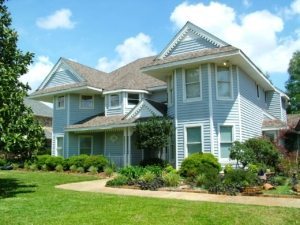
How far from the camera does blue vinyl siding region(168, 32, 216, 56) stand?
67.3 feet

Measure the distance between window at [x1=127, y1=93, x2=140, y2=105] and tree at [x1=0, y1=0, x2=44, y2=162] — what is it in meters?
12.7

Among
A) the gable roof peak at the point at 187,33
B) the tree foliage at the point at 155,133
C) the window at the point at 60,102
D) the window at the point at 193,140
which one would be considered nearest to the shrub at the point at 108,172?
the tree foliage at the point at 155,133

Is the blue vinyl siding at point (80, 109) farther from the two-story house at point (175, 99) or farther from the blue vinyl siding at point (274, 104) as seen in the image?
the blue vinyl siding at point (274, 104)

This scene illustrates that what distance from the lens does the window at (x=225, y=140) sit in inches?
766

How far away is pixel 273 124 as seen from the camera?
24.3 metres

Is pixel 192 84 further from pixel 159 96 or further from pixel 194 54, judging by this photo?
pixel 159 96

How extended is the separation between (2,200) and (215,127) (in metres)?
11.6

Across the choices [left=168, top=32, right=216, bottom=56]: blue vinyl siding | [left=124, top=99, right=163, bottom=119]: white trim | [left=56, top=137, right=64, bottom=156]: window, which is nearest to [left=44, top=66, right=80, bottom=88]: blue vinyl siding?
[left=56, top=137, right=64, bottom=156]: window

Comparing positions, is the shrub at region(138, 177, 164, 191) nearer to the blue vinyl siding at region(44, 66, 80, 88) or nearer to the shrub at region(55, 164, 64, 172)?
the shrub at region(55, 164, 64, 172)

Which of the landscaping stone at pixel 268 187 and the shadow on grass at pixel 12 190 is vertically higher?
the landscaping stone at pixel 268 187

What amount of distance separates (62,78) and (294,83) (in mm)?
36010

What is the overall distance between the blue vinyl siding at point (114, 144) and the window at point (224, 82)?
8954 millimetres

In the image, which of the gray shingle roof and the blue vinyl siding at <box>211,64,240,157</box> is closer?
the gray shingle roof

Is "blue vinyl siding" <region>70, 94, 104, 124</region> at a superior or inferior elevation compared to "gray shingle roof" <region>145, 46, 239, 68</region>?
inferior
